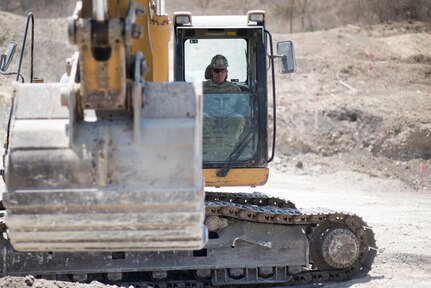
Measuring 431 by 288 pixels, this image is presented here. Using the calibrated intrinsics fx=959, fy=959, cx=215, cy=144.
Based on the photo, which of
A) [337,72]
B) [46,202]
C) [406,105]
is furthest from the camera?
[337,72]

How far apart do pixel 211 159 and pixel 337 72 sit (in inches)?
496

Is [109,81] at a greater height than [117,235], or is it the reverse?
[109,81]

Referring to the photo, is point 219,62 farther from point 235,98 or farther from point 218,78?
point 235,98

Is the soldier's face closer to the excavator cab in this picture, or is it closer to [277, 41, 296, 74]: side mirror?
the excavator cab

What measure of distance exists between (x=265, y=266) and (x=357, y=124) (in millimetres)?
10036

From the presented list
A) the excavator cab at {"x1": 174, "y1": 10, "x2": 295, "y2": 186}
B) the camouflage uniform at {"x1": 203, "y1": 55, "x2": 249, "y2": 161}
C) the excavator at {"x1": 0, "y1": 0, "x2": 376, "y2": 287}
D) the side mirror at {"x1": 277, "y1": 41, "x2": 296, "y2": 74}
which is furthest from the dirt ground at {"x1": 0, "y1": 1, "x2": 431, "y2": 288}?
the excavator at {"x1": 0, "y1": 0, "x2": 376, "y2": 287}

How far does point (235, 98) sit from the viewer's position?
379 inches

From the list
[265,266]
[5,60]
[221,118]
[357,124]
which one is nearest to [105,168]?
[5,60]

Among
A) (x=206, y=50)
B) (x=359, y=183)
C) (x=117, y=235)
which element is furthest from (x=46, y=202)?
(x=359, y=183)

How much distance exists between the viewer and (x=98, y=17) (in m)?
5.34

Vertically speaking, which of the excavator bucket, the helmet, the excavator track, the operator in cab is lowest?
the excavator track

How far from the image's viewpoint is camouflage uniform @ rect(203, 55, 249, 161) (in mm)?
9539

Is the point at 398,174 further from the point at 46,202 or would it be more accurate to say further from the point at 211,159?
the point at 46,202

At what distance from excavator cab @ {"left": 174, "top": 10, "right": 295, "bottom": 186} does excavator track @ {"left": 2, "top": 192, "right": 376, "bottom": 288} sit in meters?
0.37
